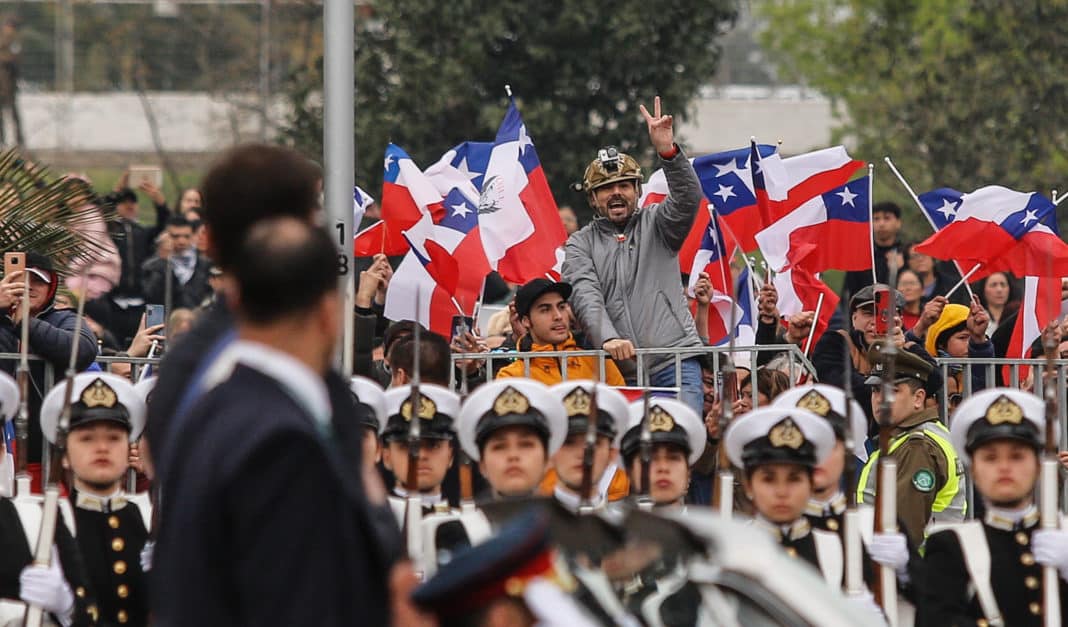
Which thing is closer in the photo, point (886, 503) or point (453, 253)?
point (886, 503)

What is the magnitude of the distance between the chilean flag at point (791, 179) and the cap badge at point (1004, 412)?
194 inches

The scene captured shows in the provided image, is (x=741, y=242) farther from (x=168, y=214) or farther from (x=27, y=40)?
(x=27, y=40)

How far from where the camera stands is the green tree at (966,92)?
2184 centimetres

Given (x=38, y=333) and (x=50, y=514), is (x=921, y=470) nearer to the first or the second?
(x=38, y=333)

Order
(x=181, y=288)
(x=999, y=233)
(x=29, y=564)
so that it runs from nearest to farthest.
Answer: (x=29, y=564), (x=999, y=233), (x=181, y=288)

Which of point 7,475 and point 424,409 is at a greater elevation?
point 424,409

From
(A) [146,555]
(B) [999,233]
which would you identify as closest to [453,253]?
(B) [999,233]

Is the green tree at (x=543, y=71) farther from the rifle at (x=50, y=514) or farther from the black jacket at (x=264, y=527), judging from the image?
the black jacket at (x=264, y=527)

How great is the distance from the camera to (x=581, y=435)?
295 inches

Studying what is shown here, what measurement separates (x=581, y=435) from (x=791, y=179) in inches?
192

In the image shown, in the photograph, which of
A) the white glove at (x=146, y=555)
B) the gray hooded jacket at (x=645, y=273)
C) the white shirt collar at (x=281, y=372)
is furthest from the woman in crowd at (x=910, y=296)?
the white shirt collar at (x=281, y=372)

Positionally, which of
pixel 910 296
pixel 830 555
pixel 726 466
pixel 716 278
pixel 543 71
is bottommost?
pixel 830 555

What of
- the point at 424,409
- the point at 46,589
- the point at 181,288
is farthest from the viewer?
the point at 181,288

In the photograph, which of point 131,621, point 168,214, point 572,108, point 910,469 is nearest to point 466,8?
point 572,108
